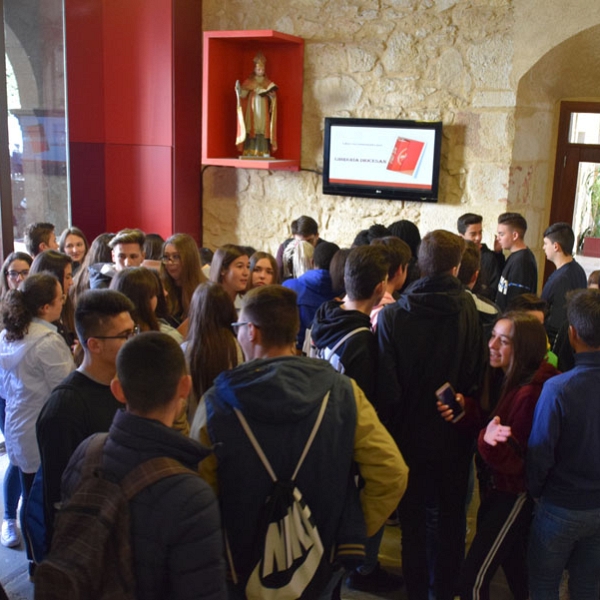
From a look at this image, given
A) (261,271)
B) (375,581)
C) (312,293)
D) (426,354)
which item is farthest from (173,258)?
(375,581)

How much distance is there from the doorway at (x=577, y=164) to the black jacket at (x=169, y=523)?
542 cm

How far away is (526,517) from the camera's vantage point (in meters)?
2.46

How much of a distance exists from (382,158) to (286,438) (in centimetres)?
451

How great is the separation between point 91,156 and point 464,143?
3.28 metres

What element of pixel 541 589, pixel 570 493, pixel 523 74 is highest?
pixel 523 74

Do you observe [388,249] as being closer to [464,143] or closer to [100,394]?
[100,394]

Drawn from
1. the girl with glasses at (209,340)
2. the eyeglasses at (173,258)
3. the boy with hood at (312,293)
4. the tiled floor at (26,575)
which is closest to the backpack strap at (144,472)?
the girl with glasses at (209,340)

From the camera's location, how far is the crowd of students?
176 cm

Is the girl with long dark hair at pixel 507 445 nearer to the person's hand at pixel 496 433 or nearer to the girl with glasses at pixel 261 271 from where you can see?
the person's hand at pixel 496 433

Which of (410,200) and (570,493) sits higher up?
(410,200)

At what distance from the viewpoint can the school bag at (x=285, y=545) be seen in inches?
70.5

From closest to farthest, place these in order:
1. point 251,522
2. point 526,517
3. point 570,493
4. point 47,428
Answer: point 251,522, point 47,428, point 570,493, point 526,517

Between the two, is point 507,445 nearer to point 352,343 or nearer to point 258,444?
point 352,343

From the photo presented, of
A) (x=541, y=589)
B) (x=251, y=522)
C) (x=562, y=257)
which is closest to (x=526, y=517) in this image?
(x=541, y=589)
